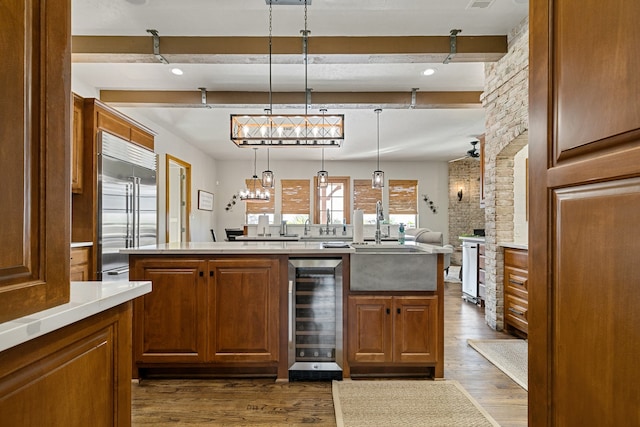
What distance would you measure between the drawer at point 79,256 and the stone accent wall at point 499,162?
435cm

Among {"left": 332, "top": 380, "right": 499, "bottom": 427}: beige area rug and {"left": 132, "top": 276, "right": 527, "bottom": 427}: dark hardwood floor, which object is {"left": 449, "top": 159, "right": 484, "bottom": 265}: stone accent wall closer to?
{"left": 132, "top": 276, "right": 527, "bottom": 427}: dark hardwood floor

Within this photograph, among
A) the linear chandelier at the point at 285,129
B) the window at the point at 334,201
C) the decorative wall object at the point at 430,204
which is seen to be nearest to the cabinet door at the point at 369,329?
the linear chandelier at the point at 285,129

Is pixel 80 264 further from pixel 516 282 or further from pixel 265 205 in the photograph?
pixel 265 205

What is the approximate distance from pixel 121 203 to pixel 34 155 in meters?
3.84

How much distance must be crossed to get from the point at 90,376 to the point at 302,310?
175 cm

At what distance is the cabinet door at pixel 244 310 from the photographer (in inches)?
100

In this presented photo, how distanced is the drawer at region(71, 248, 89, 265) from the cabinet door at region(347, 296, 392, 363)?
9.23ft

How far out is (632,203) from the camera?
0.56m

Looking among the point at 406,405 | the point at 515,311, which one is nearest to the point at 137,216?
the point at 406,405

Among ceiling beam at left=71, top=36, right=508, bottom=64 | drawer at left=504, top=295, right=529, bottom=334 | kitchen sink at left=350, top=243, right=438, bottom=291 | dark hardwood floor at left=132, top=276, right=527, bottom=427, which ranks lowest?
dark hardwood floor at left=132, top=276, right=527, bottom=427

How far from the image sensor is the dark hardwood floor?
2.07 meters

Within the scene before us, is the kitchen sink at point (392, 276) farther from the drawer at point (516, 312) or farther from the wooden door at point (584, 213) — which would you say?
the wooden door at point (584, 213)

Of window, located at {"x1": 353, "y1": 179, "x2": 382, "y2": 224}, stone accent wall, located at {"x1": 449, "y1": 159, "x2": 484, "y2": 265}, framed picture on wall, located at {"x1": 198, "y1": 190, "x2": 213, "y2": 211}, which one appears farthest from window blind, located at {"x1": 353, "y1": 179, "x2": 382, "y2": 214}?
framed picture on wall, located at {"x1": 198, "y1": 190, "x2": 213, "y2": 211}

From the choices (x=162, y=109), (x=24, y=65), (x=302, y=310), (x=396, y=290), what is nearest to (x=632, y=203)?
(x=24, y=65)
